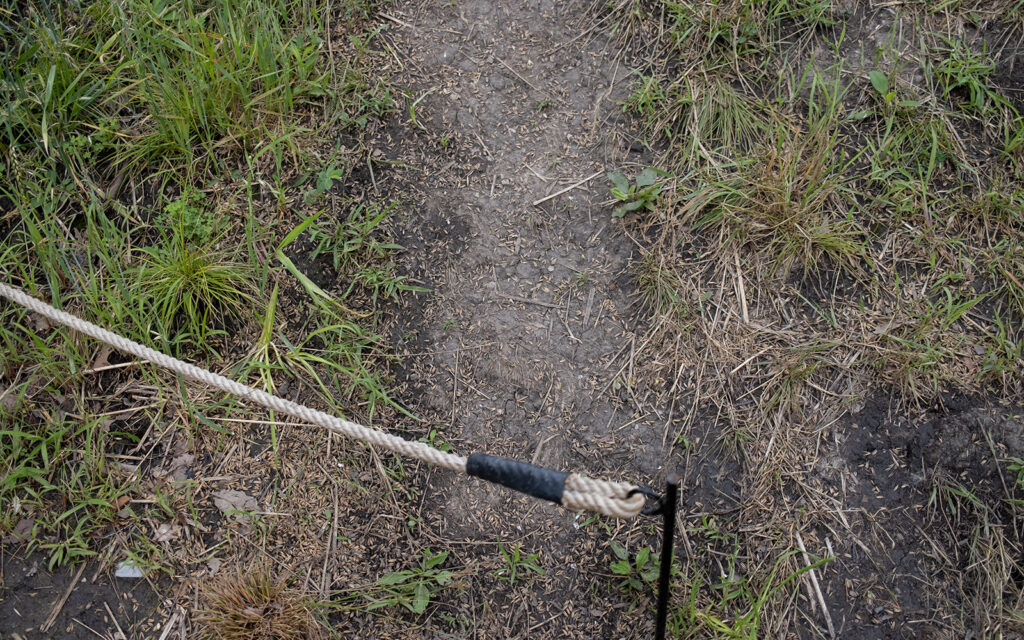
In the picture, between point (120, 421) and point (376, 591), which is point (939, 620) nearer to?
point (376, 591)

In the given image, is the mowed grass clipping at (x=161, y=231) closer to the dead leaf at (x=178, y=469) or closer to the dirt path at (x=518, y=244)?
the dead leaf at (x=178, y=469)

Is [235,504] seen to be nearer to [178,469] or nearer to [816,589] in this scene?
[178,469]

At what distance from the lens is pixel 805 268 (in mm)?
2434

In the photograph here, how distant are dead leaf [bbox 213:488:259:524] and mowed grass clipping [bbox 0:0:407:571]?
12cm

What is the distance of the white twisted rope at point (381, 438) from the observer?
1479 mm

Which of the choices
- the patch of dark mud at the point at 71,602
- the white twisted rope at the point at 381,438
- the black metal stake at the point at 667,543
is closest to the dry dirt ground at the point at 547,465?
the patch of dark mud at the point at 71,602

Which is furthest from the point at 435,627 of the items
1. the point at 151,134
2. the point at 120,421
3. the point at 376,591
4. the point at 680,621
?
the point at 151,134

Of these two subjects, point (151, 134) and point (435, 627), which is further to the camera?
point (151, 134)

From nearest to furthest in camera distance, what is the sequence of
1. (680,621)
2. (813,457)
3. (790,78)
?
(680,621) → (813,457) → (790,78)

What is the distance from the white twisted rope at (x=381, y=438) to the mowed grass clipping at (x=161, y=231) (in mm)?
317

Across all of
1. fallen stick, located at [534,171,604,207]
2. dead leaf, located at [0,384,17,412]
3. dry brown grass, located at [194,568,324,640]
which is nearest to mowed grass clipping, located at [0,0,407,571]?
dead leaf, located at [0,384,17,412]

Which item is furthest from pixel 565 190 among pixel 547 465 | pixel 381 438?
pixel 381 438

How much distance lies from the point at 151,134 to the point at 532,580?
2.10 m

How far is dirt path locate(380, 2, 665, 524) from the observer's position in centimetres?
233
